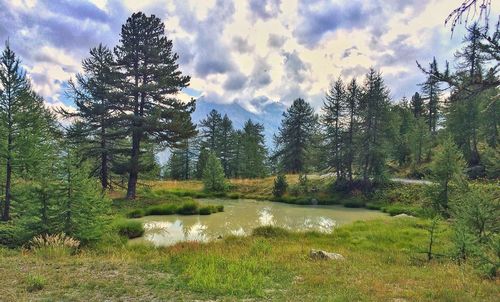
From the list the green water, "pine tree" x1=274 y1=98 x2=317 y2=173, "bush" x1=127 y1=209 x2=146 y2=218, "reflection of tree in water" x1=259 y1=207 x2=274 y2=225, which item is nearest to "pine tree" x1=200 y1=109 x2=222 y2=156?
"pine tree" x1=274 y1=98 x2=317 y2=173

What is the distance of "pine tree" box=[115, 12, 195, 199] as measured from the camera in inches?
1192

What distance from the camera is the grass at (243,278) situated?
765 cm

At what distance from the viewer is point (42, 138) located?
22.9 m

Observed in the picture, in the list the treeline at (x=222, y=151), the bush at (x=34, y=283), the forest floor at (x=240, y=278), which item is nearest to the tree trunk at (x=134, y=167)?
the forest floor at (x=240, y=278)

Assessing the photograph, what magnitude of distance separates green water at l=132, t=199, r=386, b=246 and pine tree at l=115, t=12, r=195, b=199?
26.4 feet

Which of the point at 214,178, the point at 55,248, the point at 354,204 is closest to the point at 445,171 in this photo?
the point at 354,204

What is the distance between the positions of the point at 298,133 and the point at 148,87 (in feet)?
96.1

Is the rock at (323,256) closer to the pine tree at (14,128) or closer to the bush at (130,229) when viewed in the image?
the bush at (130,229)

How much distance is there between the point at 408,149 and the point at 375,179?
53.2ft

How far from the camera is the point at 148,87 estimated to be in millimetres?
29781

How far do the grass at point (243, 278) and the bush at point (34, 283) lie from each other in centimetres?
12

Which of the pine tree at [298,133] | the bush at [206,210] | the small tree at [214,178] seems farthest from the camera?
the pine tree at [298,133]

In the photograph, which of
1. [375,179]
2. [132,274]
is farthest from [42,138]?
[375,179]

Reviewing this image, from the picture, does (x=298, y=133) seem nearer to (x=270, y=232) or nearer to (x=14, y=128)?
(x=270, y=232)
